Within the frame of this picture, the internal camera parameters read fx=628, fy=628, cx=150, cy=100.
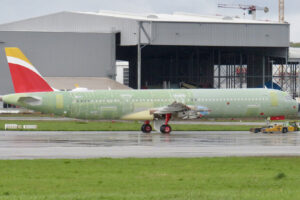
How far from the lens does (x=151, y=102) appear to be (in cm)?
5169

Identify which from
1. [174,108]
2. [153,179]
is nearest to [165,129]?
[174,108]

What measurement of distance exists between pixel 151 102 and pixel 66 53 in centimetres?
4729

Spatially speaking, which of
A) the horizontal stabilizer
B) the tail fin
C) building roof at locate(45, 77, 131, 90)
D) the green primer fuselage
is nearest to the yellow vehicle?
the green primer fuselage

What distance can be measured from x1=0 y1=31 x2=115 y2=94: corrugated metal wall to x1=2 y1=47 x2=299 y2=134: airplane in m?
44.5

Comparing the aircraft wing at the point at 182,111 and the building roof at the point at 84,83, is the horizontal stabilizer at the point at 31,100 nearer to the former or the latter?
the aircraft wing at the point at 182,111

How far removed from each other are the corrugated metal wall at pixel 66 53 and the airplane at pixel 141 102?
44542mm

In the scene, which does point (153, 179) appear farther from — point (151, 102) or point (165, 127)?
point (151, 102)

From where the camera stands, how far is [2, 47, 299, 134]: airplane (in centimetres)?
4994

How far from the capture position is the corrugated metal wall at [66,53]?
94.8 metres

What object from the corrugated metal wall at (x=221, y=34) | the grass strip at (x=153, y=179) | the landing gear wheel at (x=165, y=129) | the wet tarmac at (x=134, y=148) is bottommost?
the landing gear wheel at (x=165, y=129)

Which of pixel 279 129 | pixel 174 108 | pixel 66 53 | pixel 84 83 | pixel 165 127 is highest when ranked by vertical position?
pixel 66 53

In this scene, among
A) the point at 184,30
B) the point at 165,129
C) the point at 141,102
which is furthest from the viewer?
the point at 184,30

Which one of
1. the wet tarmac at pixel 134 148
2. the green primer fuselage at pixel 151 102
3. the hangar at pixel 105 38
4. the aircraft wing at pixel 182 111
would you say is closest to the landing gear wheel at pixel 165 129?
the aircraft wing at pixel 182 111

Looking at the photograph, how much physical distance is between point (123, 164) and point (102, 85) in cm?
7135
